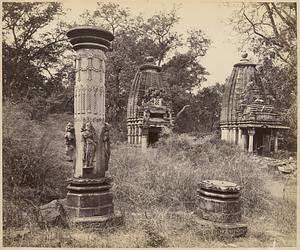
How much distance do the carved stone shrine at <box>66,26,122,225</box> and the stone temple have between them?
19.1 ft

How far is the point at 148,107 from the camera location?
33.1ft

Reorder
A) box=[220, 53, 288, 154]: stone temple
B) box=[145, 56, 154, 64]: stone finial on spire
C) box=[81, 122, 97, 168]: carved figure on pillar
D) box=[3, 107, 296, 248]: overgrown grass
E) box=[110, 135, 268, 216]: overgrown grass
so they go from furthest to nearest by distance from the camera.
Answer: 1. box=[145, 56, 154, 64]: stone finial on spire
2. box=[220, 53, 288, 154]: stone temple
3. box=[110, 135, 268, 216]: overgrown grass
4. box=[81, 122, 97, 168]: carved figure on pillar
5. box=[3, 107, 296, 248]: overgrown grass

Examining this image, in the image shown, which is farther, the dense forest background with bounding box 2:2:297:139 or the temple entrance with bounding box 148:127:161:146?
the temple entrance with bounding box 148:127:161:146

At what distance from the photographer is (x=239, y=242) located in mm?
3254

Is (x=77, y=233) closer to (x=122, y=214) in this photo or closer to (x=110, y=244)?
(x=110, y=244)

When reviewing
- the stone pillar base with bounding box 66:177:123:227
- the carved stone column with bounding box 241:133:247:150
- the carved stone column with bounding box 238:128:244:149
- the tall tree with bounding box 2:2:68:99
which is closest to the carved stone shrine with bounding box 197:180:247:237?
the stone pillar base with bounding box 66:177:123:227

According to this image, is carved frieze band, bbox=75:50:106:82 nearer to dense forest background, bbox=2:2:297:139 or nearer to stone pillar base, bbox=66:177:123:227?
dense forest background, bbox=2:2:297:139

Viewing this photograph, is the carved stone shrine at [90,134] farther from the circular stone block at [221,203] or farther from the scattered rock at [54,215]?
the circular stone block at [221,203]

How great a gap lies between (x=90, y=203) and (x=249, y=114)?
682cm

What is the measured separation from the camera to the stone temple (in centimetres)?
890

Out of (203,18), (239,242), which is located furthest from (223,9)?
(239,242)

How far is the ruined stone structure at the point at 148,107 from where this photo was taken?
395 inches

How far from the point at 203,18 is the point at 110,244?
265 centimetres

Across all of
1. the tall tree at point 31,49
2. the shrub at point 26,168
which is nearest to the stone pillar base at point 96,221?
the shrub at point 26,168
